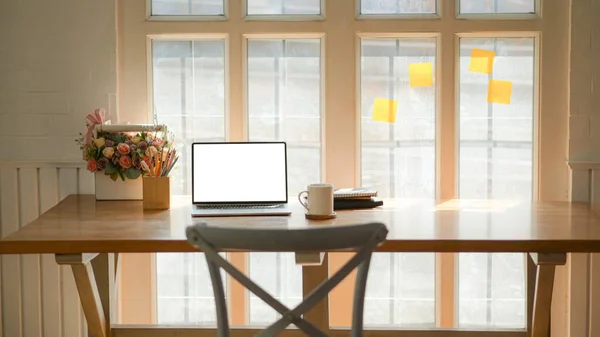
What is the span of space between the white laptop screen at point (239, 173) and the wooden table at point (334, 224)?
107 millimetres

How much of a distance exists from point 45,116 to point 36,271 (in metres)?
0.61

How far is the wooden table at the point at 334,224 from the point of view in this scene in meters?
2.40

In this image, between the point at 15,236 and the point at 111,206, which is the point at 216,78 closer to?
the point at 111,206

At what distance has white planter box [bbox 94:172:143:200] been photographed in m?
3.12

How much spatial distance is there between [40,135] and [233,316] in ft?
3.40

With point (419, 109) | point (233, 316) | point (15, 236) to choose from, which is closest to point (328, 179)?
point (419, 109)

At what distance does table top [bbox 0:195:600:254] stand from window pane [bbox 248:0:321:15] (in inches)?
31.0

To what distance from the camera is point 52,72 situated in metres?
3.32

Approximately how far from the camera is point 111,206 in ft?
9.94

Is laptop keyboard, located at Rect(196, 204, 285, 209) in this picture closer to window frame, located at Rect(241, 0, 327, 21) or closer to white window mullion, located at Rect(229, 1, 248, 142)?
white window mullion, located at Rect(229, 1, 248, 142)

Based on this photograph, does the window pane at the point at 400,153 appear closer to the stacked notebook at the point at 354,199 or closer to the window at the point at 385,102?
the window at the point at 385,102

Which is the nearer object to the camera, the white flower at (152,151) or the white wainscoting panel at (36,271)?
the white flower at (152,151)

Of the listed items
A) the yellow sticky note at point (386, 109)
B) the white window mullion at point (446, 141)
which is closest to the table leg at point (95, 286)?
the yellow sticky note at point (386, 109)

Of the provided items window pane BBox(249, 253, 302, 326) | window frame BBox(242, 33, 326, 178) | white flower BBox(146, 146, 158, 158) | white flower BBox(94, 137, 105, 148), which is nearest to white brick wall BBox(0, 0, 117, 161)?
white flower BBox(94, 137, 105, 148)
